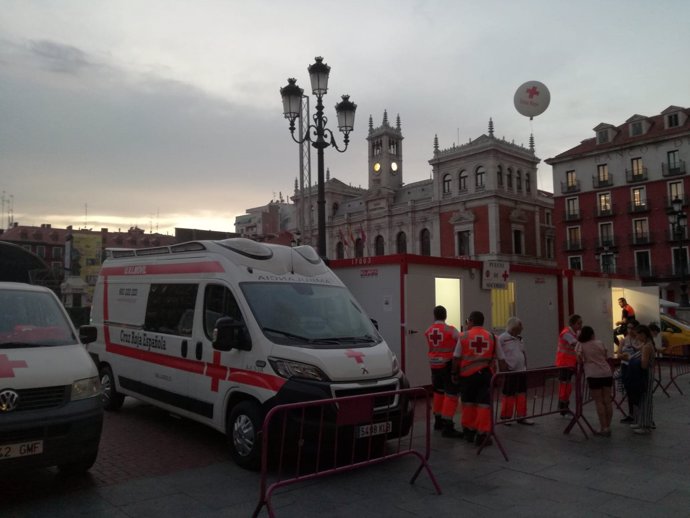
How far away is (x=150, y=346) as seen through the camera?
8281 millimetres

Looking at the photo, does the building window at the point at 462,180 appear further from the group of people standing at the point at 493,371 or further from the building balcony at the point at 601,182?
the group of people standing at the point at 493,371

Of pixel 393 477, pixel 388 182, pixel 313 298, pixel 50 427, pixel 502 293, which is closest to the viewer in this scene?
pixel 50 427

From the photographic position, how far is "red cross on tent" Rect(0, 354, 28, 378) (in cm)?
504

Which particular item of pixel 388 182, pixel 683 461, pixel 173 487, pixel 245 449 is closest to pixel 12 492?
pixel 173 487

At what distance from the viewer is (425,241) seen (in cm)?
7031

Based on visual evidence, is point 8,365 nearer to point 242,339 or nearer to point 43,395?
point 43,395

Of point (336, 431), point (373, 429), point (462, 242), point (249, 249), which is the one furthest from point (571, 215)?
point (336, 431)

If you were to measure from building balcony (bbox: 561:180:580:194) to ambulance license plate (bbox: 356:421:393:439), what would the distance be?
5365 cm

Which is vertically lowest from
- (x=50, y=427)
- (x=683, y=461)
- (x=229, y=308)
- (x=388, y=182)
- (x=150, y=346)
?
(x=683, y=461)

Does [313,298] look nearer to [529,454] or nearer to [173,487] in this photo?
[173,487]

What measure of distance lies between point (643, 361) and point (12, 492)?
27.0 ft

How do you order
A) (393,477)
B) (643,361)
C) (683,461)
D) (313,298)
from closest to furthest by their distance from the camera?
(393,477) → (683,461) → (313,298) → (643,361)

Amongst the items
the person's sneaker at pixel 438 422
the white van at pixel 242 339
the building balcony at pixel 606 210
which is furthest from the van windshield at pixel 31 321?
the building balcony at pixel 606 210

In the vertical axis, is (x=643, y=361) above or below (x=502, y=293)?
below
